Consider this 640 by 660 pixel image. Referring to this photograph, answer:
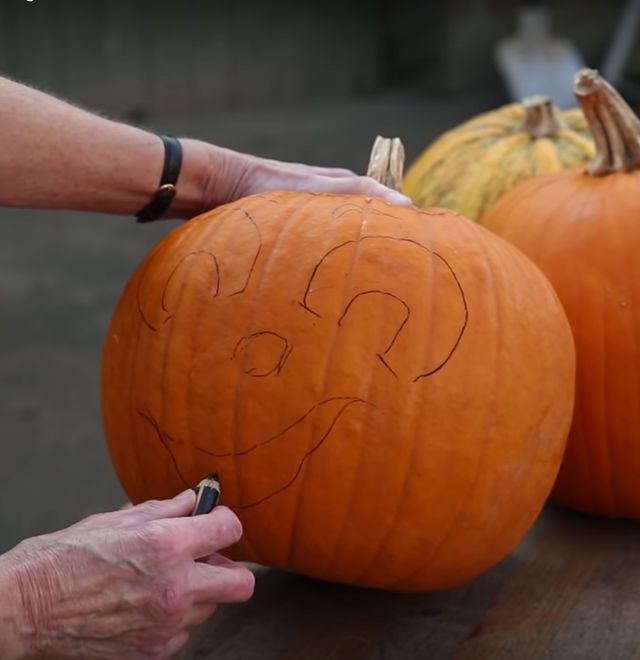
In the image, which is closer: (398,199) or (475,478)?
(475,478)

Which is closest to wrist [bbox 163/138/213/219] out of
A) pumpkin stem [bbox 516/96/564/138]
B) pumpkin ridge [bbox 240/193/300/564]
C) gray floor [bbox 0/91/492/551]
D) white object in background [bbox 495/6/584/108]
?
pumpkin ridge [bbox 240/193/300/564]

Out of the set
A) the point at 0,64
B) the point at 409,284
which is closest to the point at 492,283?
the point at 409,284

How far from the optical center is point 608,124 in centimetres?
138

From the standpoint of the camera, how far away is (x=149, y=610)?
924 mm

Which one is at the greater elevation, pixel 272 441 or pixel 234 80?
pixel 272 441

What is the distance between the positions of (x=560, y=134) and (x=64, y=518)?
161 centimetres

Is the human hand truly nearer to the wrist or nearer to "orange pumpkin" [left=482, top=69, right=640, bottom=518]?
the wrist

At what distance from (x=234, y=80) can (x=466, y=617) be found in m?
5.71

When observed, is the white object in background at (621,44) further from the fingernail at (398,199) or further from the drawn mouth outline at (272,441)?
the drawn mouth outline at (272,441)

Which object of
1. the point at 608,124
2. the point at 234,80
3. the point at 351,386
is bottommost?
the point at 234,80

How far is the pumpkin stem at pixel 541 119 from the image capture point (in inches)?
72.7

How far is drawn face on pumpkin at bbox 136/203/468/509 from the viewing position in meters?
1.06

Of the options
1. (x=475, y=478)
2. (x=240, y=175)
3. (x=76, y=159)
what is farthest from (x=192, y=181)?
(x=475, y=478)

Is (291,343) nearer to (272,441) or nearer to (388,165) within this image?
(272,441)
